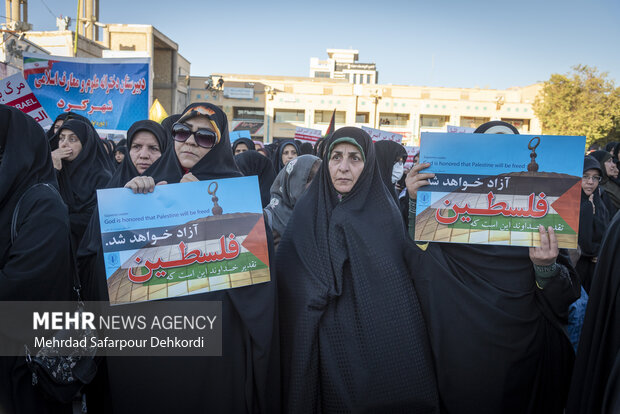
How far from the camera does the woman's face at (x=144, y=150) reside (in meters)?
2.88

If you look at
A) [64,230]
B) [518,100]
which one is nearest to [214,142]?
[64,230]

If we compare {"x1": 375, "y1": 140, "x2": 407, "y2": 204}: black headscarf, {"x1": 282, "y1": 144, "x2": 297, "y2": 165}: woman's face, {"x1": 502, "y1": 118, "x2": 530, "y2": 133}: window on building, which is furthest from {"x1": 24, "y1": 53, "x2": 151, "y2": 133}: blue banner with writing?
{"x1": 502, "y1": 118, "x2": 530, "y2": 133}: window on building

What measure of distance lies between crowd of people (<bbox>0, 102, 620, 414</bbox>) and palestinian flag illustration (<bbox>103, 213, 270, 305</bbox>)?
0.13 m

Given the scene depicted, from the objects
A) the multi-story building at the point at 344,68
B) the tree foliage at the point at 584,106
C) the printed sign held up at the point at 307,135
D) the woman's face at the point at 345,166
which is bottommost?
the woman's face at the point at 345,166

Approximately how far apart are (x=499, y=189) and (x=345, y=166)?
0.74m

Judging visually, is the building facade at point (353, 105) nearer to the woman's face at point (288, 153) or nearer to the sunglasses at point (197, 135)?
the woman's face at point (288, 153)

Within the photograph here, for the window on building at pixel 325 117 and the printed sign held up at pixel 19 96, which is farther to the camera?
the window on building at pixel 325 117

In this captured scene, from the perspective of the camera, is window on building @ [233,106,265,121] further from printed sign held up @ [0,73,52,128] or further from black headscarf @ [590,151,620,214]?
black headscarf @ [590,151,620,214]

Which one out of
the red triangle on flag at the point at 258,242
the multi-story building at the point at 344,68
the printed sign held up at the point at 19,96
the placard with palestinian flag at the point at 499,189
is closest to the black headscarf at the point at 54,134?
the printed sign held up at the point at 19,96

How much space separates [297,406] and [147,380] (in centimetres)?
69

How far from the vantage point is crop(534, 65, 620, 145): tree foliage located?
2297 cm

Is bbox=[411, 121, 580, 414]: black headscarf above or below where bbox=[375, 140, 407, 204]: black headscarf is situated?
below

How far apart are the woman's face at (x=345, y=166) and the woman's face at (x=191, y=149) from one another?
665mm

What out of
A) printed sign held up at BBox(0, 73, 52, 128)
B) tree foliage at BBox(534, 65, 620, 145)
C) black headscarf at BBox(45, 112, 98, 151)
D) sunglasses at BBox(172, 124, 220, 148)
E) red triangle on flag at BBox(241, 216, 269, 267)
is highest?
tree foliage at BBox(534, 65, 620, 145)
